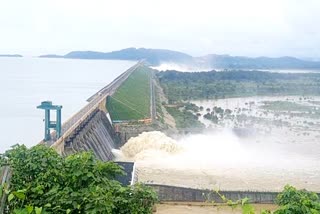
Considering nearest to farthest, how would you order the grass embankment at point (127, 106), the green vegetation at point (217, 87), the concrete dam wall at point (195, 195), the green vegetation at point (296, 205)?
the green vegetation at point (296, 205) → the concrete dam wall at point (195, 195) → the grass embankment at point (127, 106) → the green vegetation at point (217, 87)

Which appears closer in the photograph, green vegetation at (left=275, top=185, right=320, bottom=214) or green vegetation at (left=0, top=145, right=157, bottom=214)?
green vegetation at (left=0, top=145, right=157, bottom=214)

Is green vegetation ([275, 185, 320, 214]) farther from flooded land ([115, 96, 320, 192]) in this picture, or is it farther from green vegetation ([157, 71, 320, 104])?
green vegetation ([157, 71, 320, 104])

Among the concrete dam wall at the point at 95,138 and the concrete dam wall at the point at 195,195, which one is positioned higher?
the concrete dam wall at the point at 95,138

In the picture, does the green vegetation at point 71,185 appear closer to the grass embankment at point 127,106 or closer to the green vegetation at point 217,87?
the grass embankment at point 127,106

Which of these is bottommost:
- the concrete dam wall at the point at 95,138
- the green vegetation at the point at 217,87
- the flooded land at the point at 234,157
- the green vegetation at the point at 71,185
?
the flooded land at the point at 234,157

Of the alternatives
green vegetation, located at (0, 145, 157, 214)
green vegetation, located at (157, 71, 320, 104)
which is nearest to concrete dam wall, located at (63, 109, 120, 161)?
green vegetation, located at (0, 145, 157, 214)

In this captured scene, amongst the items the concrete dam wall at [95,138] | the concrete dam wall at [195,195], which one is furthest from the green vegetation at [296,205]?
the concrete dam wall at [95,138]
